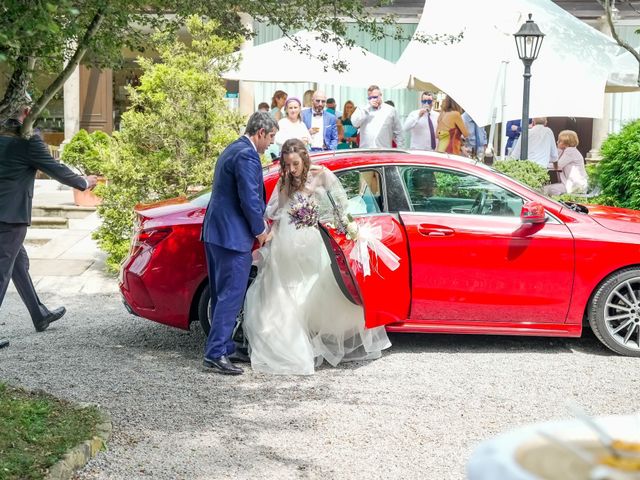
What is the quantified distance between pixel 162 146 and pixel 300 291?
178 inches

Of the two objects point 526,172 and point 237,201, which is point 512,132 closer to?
point 526,172

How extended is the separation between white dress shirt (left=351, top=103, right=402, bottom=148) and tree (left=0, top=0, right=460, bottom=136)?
6.61 metres

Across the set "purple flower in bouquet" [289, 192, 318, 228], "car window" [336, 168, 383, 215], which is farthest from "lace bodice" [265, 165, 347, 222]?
"car window" [336, 168, 383, 215]

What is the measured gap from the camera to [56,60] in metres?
7.09

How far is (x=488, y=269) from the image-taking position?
7.85m

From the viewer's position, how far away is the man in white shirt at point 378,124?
1470cm

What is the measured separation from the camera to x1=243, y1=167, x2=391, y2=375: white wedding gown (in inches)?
303

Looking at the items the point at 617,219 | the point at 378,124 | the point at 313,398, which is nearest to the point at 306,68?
the point at 378,124

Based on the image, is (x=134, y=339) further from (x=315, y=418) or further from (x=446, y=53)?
(x=446, y=53)

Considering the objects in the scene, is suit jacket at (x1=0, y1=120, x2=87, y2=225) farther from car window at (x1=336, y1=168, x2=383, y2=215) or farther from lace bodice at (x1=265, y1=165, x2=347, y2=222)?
car window at (x1=336, y1=168, x2=383, y2=215)

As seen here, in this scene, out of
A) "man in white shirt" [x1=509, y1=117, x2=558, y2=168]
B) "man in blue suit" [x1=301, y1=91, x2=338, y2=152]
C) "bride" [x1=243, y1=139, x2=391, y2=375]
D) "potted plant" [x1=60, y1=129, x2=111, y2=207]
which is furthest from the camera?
"potted plant" [x1=60, y1=129, x2=111, y2=207]

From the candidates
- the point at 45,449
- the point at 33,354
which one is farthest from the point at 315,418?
the point at 33,354

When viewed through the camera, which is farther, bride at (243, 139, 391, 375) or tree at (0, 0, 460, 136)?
bride at (243, 139, 391, 375)

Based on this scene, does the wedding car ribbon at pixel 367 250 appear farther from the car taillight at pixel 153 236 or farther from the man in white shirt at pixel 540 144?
the man in white shirt at pixel 540 144
